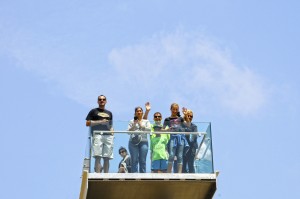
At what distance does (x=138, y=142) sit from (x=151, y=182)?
1.07 m

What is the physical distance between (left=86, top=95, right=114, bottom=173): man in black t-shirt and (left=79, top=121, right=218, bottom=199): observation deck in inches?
4.8

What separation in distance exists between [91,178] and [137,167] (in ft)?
3.67

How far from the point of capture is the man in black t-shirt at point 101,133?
26250mm

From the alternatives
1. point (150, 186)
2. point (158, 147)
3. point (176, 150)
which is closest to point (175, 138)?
point (176, 150)

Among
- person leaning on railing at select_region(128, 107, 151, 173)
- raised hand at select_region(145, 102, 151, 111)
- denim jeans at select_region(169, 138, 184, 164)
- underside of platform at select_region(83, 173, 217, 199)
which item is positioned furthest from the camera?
raised hand at select_region(145, 102, 151, 111)

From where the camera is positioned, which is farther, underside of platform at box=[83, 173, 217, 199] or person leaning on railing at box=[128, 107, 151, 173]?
person leaning on railing at box=[128, 107, 151, 173]

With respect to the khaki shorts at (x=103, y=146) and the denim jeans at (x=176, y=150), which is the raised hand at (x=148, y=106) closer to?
the denim jeans at (x=176, y=150)

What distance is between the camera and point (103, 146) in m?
26.5

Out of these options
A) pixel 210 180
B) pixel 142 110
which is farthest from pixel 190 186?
pixel 142 110

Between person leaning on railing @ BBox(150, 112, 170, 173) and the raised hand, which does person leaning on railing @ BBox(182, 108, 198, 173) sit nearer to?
person leaning on railing @ BBox(150, 112, 170, 173)

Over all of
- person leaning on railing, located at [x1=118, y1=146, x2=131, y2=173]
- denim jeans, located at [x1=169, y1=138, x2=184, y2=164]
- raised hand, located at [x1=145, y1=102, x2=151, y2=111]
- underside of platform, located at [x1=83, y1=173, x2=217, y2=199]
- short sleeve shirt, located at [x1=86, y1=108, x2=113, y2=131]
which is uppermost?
raised hand, located at [x1=145, y1=102, x2=151, y2=111]

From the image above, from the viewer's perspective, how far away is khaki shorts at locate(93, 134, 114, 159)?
86.3 ft

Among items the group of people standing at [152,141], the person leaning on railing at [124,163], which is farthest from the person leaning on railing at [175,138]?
the person leaning on railing at [124,163]

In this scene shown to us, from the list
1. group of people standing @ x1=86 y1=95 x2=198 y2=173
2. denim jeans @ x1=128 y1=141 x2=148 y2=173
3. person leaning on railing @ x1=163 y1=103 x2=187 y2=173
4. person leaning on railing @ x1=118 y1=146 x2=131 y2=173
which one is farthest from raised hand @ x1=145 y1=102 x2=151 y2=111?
person leaning on railing @ x1=118 y1=146 x2=131 y2=173
